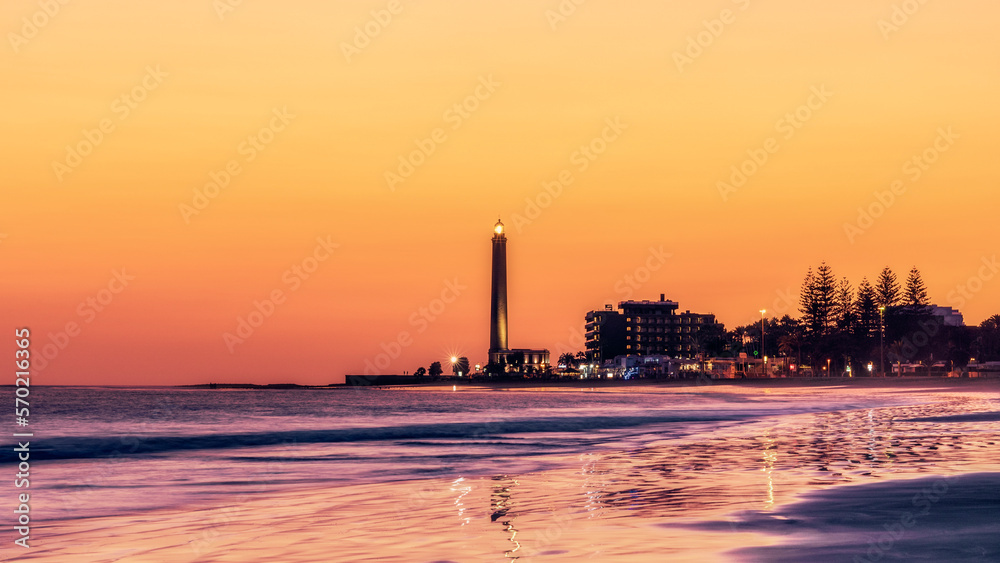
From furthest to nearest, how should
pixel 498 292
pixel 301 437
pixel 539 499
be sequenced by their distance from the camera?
pixel 498 292, pixel 301 437, pixel 539 499

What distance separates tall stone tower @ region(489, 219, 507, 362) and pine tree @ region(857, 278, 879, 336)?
69.3 metres

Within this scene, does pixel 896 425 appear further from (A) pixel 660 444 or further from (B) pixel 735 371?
(B) pixel 735 371

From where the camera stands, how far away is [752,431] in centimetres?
3347

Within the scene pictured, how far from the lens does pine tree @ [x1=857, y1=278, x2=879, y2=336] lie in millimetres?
186250

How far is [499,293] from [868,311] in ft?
235

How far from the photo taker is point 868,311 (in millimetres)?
186250

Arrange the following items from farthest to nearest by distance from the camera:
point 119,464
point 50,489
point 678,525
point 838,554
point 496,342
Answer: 1. point 496,342
2. point 119,464
3. point 50,489
4. point 678,525
5. point 838,554

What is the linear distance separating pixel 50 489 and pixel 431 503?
8.84 metres

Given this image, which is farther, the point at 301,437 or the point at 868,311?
the point at 868,311

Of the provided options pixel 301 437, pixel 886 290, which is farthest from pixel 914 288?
pixel 301 437

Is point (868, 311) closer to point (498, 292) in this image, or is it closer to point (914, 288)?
point (914, 288)

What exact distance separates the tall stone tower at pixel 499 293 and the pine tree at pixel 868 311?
6931 cm

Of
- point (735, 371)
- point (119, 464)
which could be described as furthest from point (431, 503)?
point (735, 371)

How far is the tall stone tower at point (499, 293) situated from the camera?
6983 inches
